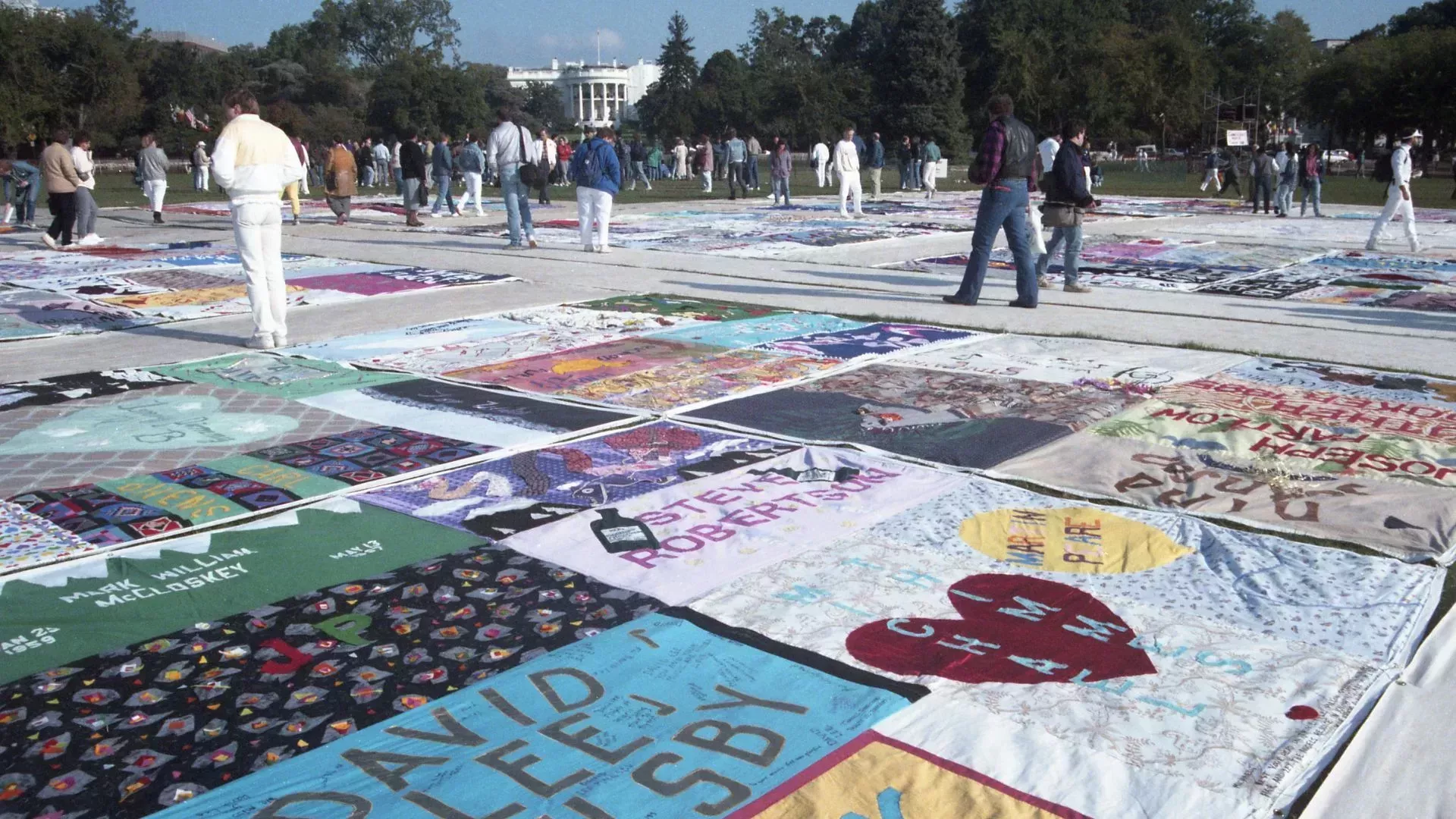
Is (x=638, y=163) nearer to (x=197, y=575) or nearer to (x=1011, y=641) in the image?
(x=197, y=575)

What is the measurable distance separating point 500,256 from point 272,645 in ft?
38.1

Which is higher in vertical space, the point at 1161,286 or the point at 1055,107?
the point at 1055,107

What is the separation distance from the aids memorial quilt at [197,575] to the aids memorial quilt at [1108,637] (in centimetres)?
144

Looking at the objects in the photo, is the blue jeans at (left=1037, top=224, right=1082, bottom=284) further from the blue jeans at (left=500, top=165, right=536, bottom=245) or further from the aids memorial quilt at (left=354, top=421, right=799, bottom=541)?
the blue jeans at (left=500, top=165, right=536, bottom=245)

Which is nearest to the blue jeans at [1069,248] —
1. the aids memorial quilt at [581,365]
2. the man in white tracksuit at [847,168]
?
the aids memorial quilt at [581,365]

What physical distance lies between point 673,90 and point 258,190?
11368cm

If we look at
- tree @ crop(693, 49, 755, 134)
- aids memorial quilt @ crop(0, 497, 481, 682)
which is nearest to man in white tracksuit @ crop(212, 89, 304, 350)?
aids memorial quilt @ crop(0, 497, 481, 682)

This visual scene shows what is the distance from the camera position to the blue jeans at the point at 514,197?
615 inches

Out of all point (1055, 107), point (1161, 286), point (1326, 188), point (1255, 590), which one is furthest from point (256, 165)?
point (1055, 107)

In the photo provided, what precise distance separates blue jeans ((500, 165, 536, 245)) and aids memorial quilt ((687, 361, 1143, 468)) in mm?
8989

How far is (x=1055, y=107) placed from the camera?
70.0 m

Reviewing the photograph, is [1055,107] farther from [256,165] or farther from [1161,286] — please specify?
[256,165]

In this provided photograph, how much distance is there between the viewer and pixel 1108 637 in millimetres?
3809

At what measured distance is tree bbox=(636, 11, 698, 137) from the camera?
102 m
